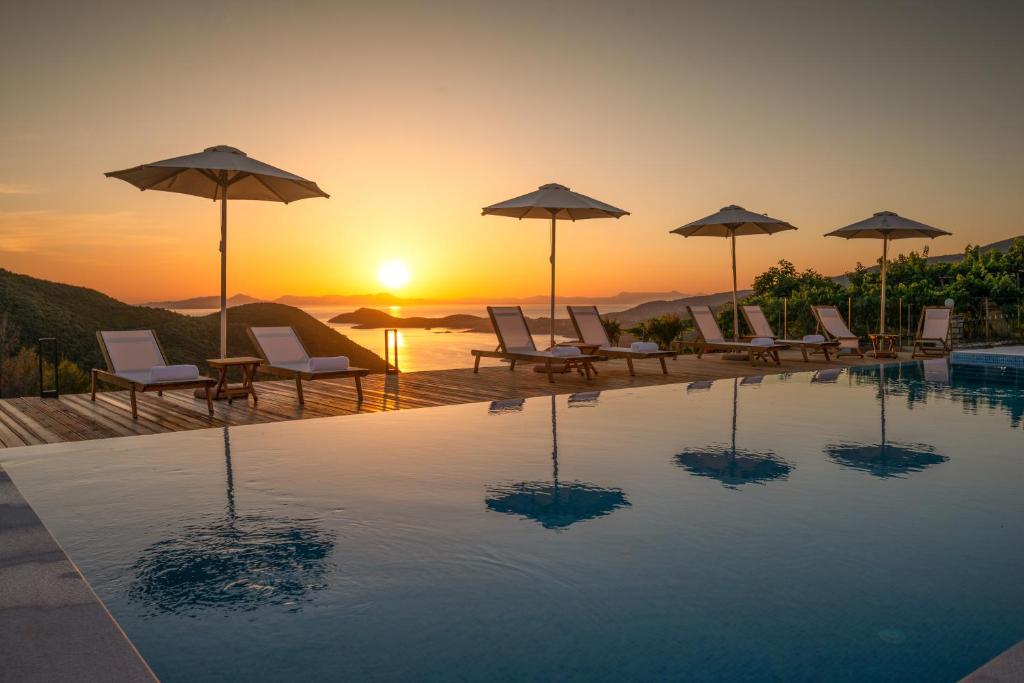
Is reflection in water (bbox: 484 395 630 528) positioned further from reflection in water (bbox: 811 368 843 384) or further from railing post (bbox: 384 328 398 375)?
reflection in water (bbox: 811 368 843 384)

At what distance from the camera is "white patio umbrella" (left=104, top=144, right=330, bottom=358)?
7.55 m

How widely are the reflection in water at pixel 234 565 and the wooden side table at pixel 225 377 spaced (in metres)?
3.79

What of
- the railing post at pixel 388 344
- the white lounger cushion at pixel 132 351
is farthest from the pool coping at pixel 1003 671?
the railing post at pixel 388 344

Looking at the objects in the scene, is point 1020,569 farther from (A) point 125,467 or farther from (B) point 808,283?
(B) point 808,283

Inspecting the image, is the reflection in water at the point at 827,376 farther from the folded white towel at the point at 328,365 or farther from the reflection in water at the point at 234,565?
the reflection in water at the point at 234,565

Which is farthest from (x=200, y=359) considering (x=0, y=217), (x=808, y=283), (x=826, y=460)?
(x=826, y=460)

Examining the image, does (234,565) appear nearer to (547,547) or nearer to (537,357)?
(547,547)

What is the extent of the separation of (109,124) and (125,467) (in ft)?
34.7

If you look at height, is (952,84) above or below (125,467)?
above

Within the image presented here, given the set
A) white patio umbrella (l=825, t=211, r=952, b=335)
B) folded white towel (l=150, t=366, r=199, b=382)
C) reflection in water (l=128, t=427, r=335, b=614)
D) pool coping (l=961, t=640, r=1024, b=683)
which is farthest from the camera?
white patio umbrella (l=825, t=211, r=952, b=335)

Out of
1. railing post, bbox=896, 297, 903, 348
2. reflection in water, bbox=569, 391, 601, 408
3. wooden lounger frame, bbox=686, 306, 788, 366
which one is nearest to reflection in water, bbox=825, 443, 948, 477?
reflection in water, bbox=569, 391, 601, 408

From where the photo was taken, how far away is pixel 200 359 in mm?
40062

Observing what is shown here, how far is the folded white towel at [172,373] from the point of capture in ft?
22.8

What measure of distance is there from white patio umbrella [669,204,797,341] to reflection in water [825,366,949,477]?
6746mm
